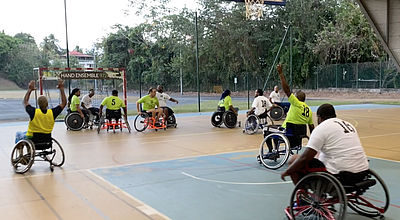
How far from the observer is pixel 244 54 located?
36.3 meters

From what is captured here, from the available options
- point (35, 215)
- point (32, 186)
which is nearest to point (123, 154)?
point (32, 186)

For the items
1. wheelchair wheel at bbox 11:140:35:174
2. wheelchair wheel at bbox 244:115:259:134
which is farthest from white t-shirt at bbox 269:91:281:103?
wheelchair wheel at bbox 11:140:35:174

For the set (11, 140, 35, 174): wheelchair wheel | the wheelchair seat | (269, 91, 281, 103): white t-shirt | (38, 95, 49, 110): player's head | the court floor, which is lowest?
the court floor

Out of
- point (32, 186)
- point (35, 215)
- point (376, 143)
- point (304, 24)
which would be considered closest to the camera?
point (35, 215)

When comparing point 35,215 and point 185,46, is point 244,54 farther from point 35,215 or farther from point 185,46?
point 35,215

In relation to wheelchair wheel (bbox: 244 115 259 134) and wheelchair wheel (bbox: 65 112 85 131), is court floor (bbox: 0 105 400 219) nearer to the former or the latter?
wheelchair wheel (bbox: 244 115 259 134)

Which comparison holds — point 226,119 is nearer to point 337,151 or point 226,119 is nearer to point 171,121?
point 171,121

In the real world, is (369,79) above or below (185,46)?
below

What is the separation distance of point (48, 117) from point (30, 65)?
2647 centimetres

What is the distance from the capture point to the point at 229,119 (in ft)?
43.4

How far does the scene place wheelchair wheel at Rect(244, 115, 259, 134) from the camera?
11742 mm

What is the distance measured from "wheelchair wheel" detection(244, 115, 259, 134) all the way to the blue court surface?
3.43m

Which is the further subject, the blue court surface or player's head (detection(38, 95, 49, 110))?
player's head (detection(38, 95, 49, 110))

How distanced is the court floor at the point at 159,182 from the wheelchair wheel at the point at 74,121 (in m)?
2.41
